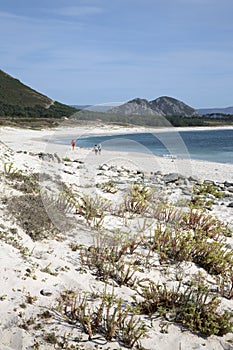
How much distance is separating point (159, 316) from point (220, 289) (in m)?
1.38

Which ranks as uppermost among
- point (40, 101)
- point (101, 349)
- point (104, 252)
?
point (40, 101)

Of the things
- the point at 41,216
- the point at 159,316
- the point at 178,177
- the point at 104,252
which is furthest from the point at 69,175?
the point at 159,316

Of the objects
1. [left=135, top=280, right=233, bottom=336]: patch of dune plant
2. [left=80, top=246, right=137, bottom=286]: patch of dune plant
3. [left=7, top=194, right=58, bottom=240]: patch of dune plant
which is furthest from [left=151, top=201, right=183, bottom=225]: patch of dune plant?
[left=135, top=280, right=233, bottom=336]: patch of dune plant

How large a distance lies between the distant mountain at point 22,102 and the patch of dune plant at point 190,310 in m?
84.6

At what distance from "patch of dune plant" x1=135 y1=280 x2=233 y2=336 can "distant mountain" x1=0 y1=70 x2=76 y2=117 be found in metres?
84.6

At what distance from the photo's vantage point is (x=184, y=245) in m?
6.57

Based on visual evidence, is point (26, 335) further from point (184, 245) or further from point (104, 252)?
point (184, 245)

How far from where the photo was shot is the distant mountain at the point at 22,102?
91.4 meters

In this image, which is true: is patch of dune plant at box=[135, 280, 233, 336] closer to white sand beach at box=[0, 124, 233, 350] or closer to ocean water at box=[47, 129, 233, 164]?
white sand beach at box=[0, 124, 233, 350]

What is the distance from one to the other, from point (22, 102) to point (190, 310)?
11090 centimetres

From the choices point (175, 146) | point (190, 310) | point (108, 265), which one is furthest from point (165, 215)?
point (175, 146)

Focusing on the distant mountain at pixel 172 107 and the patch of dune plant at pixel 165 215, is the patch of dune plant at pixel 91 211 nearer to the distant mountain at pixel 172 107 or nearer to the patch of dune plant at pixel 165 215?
the patch of dune plant at pixel 165 215

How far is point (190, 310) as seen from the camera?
464 centimetres

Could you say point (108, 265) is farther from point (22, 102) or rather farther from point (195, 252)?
point (22, 102)
